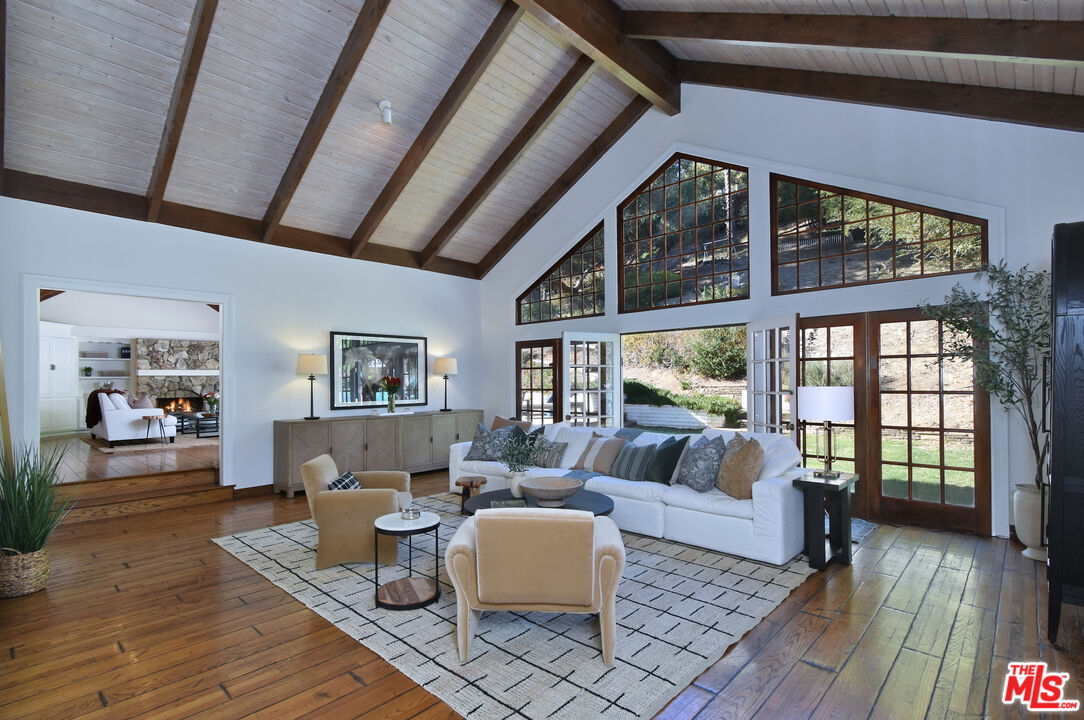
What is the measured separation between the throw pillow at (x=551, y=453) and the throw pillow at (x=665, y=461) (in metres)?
1.12

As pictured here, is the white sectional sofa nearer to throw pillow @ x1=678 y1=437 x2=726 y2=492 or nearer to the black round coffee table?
throw pillow @ x1=678 y1=437 x2=726 y2=492

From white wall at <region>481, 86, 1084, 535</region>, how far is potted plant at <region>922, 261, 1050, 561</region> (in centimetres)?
19

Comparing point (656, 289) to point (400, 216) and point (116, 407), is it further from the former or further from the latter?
point (116, 407)

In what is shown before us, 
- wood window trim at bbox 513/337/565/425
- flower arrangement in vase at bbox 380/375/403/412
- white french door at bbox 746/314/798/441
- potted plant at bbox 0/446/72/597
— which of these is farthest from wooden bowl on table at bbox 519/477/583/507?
flower arrangement in vase at bbox 380/375/403/412

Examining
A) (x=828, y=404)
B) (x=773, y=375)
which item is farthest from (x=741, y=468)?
(x=773, y=375)

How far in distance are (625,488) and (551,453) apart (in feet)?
3.70

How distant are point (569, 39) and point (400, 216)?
3481 millimetres

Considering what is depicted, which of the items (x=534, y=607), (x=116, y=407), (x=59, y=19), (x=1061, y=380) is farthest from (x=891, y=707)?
(x=116, y=407)

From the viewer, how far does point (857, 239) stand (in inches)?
204

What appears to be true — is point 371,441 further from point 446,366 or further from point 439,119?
point 439,119

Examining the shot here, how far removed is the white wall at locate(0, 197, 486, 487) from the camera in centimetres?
508

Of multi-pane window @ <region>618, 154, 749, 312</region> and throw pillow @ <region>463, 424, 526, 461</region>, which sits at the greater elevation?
multi-pane window @ <region>618, 154, 749, 312</region>

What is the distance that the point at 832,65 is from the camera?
4.77 metres

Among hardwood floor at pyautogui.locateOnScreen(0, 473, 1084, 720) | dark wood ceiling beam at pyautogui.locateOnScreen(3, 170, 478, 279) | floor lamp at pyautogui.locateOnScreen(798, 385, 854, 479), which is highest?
dark wood ceiling beam at pyautogui.locateOnScreen(3, 170, 478, 279)
